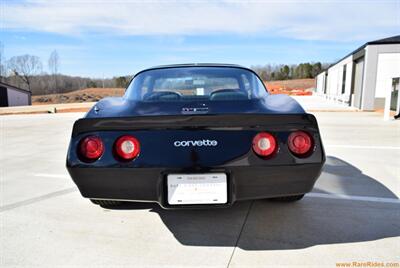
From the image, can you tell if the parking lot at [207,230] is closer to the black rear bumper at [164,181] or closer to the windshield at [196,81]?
the black rear bumper at [164,181]

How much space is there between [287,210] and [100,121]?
1805mm

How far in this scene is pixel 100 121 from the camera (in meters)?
1.94

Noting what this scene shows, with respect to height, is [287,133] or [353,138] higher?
[287,133]

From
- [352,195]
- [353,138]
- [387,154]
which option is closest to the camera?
[352,195]

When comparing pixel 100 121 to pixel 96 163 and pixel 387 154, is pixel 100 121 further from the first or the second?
pixel 387 154

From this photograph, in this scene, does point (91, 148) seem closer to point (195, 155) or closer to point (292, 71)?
point (195, 155)

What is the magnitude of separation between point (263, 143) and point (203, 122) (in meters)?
0.41

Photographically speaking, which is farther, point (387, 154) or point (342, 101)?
point (342, 101)

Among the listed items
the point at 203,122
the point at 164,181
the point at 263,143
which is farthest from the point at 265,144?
the point at 164,181

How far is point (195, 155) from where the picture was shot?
1844 mm

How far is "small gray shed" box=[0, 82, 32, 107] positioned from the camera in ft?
130

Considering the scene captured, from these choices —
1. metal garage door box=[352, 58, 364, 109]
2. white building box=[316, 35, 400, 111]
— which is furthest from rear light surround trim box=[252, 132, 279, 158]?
metal garage door box=[352, 58, 364, 109]

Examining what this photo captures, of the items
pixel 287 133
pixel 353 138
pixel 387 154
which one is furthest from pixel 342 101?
pixel 287 133
